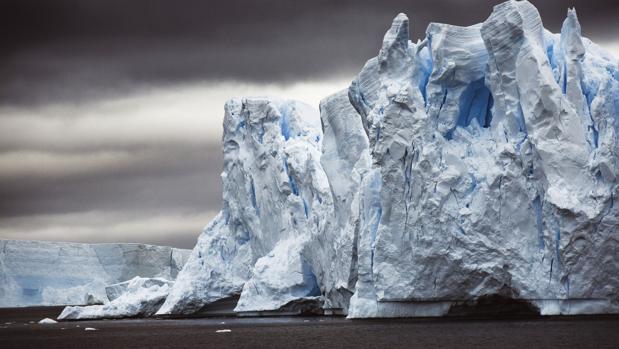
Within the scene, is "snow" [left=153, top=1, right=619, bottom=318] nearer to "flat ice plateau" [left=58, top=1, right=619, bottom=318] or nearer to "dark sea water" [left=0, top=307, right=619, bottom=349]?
"flat ice plateau" [left=58, top=1, right=619, bottom=318]

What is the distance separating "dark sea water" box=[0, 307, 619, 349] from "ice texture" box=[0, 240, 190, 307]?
36207 mm

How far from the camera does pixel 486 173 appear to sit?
2808 cm

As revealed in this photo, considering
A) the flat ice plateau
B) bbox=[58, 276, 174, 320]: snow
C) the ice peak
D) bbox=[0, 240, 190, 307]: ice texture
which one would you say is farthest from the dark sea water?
bbox=[0, 240, 190, 307]: ice texture

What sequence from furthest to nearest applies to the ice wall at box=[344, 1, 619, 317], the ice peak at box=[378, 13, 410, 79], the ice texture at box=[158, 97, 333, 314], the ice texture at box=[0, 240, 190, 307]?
the ice texture at box=[0, 240, 190, 307], the ice texture at box=[158, 97, 333, 314], the ice peak at box=[378, 13, 410, 79], the ice wall at box=[344, 1, 619, 317]

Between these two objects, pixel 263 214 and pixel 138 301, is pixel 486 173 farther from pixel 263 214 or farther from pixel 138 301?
pixel 138 301

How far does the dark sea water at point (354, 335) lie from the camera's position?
73.7 feet

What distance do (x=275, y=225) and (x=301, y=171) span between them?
3.32 meters

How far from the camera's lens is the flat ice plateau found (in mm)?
26391

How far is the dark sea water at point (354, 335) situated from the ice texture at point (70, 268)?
3621 cm

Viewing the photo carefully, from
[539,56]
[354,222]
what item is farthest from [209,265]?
[539,56]

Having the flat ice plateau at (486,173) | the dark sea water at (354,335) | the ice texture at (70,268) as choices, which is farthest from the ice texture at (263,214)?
the ice texture at (70,268)

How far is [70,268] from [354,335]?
5204 cm

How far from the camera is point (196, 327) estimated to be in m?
35.6

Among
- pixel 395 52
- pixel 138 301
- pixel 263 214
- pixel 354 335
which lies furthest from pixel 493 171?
pixel 138 301
